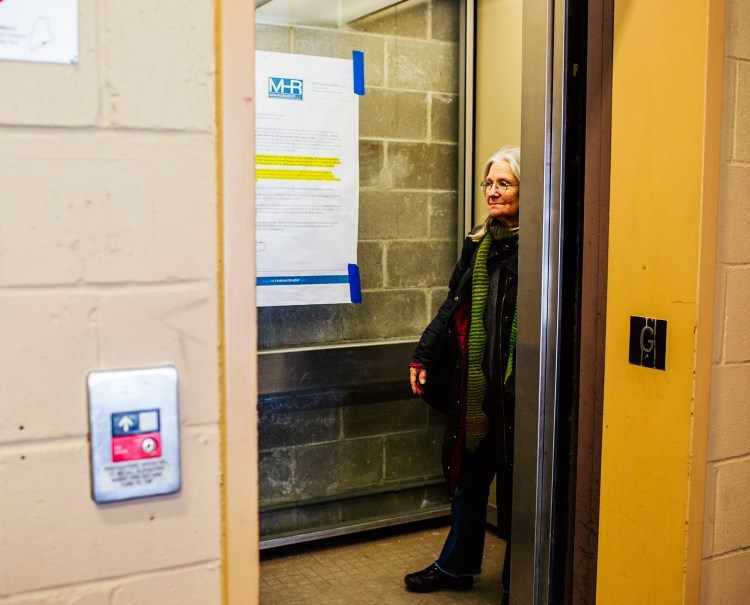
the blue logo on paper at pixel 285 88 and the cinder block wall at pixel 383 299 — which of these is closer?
the blue logo on paper at pixel 285 88

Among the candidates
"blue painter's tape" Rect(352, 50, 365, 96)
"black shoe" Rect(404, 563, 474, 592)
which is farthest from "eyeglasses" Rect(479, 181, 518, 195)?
"black shoe" Rect(404, 563, 474, 592)

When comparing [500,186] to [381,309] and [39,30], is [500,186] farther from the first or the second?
[39,30]

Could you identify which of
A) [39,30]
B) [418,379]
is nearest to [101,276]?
[39,30]

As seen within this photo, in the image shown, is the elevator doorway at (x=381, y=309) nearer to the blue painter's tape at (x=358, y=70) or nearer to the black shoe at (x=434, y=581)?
the blue painter's tape at (x=358, y=70)

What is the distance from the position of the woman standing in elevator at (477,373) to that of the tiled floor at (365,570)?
85 millimetres

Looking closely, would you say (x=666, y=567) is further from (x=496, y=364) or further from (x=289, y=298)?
(x=289, y=298)

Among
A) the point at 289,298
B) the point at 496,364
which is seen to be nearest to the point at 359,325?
the point at 289,298

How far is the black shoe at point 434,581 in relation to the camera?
292 centimetres

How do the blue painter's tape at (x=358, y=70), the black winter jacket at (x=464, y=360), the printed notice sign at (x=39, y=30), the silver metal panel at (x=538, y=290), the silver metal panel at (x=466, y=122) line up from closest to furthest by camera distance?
the printed notice sign at (x=39, y=30) → the silver metal panel at (x=538, y=290) → the black winter jacket at (x=464, y=360) → the blue painter's tape at (x=358, y=70) → the silver metal panel at (x=466, y=122)

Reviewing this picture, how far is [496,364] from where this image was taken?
269 cm

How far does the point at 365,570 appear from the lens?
3.11m

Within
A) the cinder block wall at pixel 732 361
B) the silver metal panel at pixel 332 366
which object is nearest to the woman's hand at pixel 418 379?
the silver metal panel at pixel 332 366

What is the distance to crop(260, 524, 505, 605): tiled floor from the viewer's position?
2867 millimetres

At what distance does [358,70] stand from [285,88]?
1.10ft
